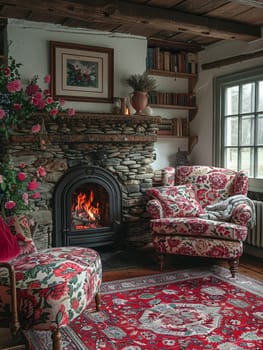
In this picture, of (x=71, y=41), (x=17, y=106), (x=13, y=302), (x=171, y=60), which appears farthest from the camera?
(x=171, y=60)

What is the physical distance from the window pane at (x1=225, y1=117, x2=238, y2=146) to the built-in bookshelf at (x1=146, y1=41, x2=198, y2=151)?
506mm

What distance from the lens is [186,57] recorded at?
4949 millimetres

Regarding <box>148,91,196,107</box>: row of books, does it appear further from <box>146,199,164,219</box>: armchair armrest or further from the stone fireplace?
<box>146,199,164,219</box>: armchair armrest

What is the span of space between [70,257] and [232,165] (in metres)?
2.80

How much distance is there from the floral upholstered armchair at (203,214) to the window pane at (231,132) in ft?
1.80

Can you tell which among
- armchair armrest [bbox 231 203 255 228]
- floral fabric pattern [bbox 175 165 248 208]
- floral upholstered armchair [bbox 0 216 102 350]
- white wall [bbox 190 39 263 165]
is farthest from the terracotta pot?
floral upholstered armchair [bbox 0 216 102 350]

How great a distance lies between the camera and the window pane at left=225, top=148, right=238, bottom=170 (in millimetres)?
4551

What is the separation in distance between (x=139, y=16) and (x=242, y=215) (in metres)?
2.03

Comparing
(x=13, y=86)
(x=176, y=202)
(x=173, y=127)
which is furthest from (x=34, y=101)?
(x=173, y=127)

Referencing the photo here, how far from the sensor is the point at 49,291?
2.04 m

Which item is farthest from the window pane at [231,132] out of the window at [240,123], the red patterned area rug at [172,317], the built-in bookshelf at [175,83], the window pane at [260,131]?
the red patterned area rug at [172,317]

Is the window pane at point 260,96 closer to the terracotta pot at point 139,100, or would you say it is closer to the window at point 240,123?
the window at point 240,123

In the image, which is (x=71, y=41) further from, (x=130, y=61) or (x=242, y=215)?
(x=242, y=215)

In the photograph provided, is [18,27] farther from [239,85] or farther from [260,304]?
[260,304]
